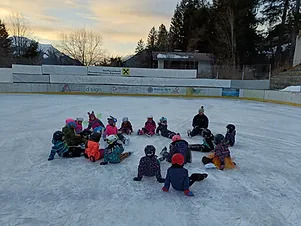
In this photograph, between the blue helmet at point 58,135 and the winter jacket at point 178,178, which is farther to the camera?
the blue helmet at point 58,135

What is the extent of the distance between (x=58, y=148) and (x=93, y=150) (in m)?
→ 0.69

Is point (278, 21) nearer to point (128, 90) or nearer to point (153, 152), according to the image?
point (128, 90)

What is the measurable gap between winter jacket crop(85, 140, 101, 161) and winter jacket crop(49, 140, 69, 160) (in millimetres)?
454

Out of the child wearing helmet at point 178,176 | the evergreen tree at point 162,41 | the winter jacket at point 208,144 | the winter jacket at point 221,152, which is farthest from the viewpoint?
the evergreen tree at point 162,41

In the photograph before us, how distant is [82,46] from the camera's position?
38.6 m

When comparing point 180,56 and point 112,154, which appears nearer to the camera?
point 112,154

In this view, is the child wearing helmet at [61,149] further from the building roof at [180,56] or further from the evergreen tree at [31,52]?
the evergreen tree at [31,52]

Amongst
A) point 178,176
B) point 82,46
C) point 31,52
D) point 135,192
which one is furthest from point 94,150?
point 82,46

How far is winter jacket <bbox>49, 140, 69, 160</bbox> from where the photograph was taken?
15.4 ft

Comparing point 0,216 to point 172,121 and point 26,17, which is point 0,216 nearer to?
point 172,121

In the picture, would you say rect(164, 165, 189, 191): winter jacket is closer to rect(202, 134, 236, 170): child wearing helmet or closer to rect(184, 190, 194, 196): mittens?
rect(184, 190, 194, 196): mittens

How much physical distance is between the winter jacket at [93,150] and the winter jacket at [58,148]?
1.49 feet

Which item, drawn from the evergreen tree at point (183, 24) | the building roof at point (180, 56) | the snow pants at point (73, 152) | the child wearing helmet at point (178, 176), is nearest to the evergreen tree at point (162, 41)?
the evergreen tree at point (183, 24)

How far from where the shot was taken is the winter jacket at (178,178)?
333 centimetres
